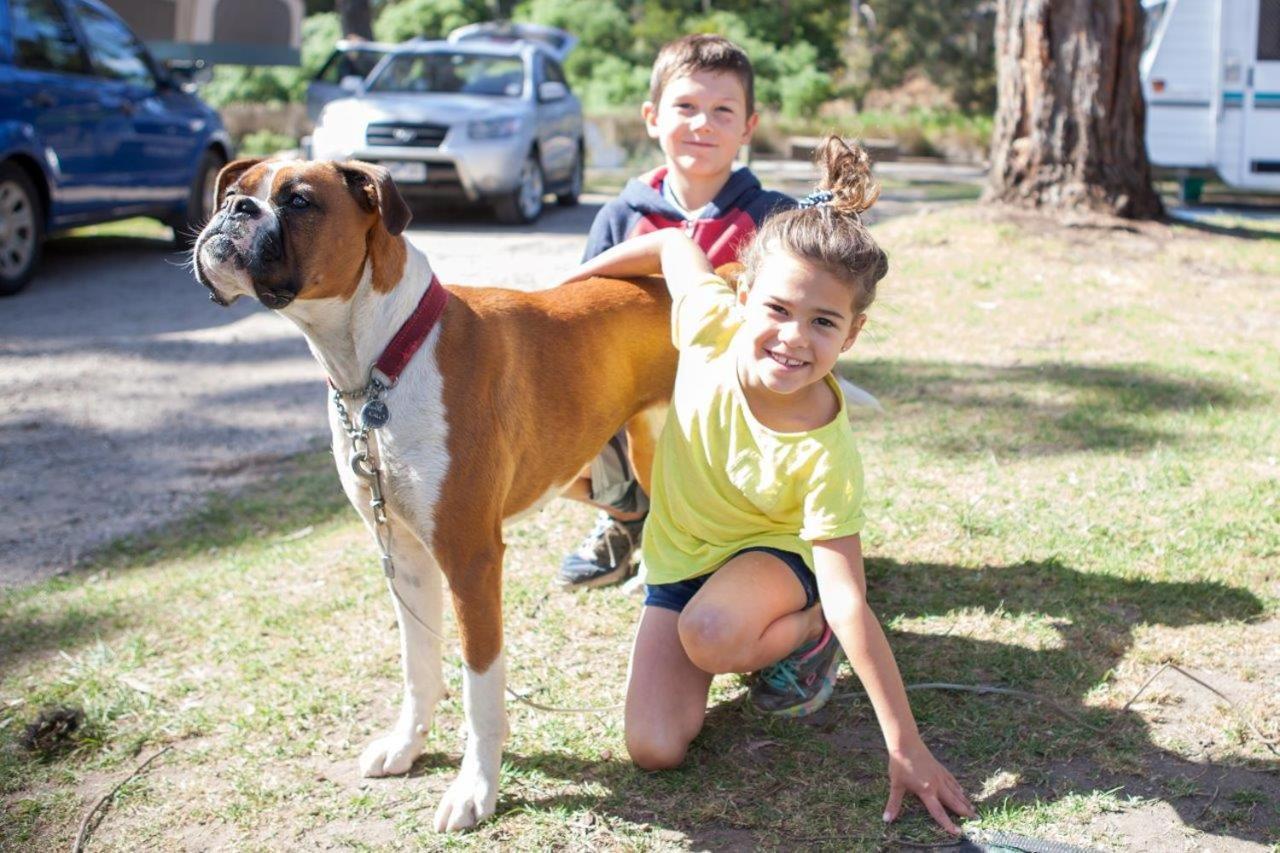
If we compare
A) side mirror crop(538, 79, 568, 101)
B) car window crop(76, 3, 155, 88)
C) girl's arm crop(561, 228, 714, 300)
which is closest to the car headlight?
side mirror crop(538, 79, 568, 101)

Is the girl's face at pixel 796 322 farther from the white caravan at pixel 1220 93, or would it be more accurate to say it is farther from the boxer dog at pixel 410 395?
the white caravan at pixel 1220 93

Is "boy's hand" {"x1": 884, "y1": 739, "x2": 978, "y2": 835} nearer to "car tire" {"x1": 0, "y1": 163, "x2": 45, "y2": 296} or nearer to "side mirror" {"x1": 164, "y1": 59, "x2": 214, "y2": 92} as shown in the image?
"car tire" {"x1": 0, "y1": 163, "x2": 45, "y2": 296}

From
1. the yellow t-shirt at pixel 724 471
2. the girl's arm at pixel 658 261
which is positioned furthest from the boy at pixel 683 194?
the yellow t-shirt at pixel 724 471

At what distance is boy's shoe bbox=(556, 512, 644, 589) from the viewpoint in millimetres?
4523

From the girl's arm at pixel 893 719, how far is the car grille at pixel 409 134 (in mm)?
10394

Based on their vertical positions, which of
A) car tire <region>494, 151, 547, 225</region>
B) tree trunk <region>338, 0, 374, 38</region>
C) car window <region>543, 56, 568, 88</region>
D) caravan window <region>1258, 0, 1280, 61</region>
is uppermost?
tree trunk <region>338, 0, 374, 38</region>

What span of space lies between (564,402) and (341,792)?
121 cm

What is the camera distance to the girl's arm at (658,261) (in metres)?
3.71

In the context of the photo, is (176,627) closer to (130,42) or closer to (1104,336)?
(1104,336)

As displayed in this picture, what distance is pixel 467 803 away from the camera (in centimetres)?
315

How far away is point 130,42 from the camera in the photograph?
451 inches

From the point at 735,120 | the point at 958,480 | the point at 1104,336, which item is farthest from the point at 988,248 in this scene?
the point at 735,120

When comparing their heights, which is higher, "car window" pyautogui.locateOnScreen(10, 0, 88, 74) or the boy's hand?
"car window" pyautogui.locateOnScreen(10, 0, 88, 74)

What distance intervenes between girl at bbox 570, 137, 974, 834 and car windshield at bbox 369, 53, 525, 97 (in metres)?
10.3
